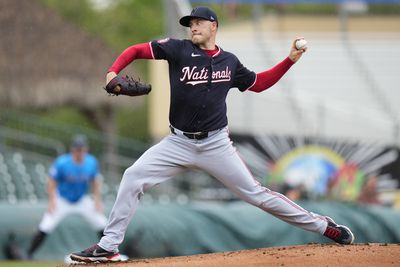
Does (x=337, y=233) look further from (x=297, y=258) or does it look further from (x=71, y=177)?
(x=71, y=177)

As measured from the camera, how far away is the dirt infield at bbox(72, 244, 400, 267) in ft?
26.2

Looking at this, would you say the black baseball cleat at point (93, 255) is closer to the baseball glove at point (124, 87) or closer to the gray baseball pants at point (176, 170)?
the gray baseball pants at point (176, 170)

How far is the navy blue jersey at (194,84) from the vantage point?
7934 mm

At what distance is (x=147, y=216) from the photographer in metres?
14.8

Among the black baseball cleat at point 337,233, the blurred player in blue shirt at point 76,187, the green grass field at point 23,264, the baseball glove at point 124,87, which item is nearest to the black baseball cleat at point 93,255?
the baseball glove at point 124,87

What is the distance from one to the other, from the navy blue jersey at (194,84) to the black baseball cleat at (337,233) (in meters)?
1.39

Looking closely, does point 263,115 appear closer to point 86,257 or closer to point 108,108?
point 108,108

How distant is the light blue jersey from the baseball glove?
694 cm

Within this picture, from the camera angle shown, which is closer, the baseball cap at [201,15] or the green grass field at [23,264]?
the baseball cap at [201,15]

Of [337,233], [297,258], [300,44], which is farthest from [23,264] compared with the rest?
[300,44]

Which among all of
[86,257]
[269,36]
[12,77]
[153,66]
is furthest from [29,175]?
[86,257]

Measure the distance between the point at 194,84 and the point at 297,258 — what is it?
1.70m

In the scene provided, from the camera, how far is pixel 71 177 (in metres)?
14.5

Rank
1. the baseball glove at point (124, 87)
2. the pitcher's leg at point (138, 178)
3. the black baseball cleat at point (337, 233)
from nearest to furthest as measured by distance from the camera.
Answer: the baseball glove at point (124, 87) → the pitcher's leg at point (138, 178) → the black baseball cleat at point (337, 233)
